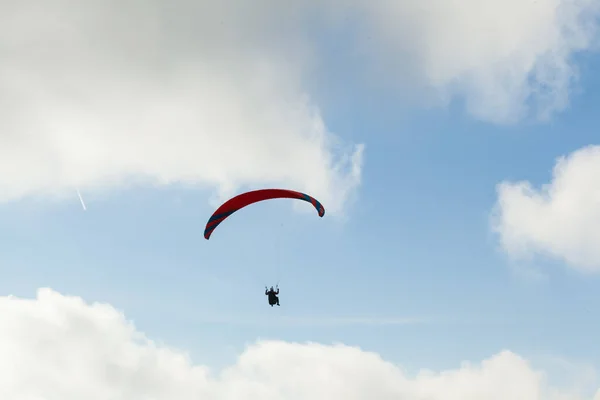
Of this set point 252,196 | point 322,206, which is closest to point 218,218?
point 252,196

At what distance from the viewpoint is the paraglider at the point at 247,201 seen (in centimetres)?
4066

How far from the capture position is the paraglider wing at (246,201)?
40656mm

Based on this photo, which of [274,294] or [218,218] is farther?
[274,294]

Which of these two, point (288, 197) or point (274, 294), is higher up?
point (288, 197)

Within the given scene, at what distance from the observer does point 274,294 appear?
44875mm

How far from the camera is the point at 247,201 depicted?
41.1 meters

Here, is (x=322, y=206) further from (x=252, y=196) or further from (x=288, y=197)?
(x=252, y=196)

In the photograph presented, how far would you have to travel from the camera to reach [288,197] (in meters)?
41.3

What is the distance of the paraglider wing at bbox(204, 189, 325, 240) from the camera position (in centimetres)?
4066

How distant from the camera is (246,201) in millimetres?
41094

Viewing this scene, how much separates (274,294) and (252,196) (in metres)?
9.00

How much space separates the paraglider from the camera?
40.7 m

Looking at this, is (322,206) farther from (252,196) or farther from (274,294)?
(274,294)

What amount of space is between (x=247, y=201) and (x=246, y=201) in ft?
0.26
